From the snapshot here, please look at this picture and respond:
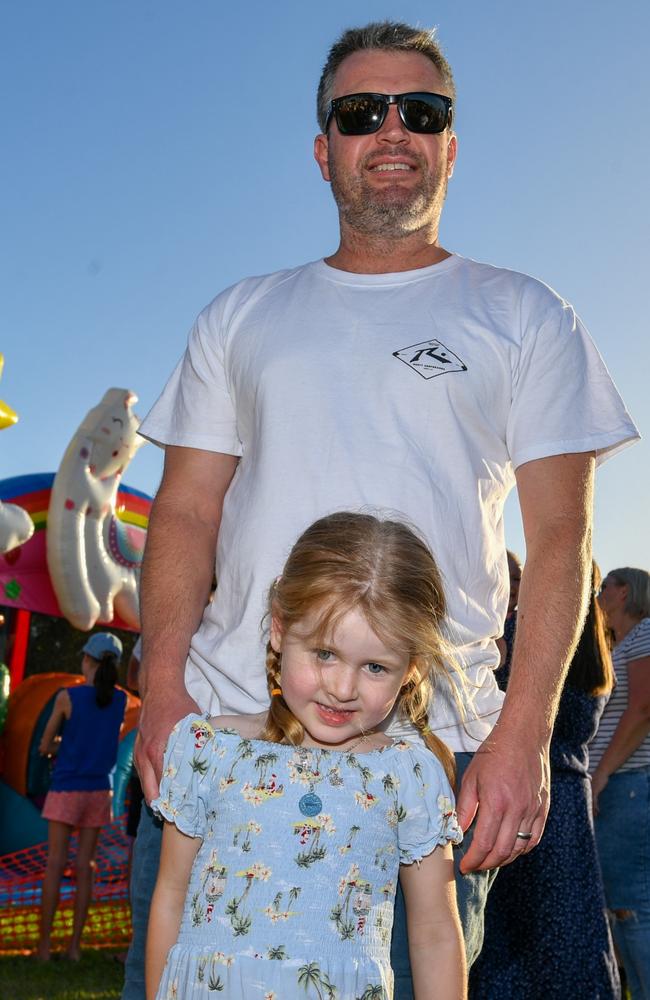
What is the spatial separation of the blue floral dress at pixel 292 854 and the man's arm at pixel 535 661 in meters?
0.08

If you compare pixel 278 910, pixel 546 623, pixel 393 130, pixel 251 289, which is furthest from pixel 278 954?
pixel 393 130

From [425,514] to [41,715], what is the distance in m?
6.65

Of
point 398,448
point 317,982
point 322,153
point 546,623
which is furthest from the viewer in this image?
point 322,153

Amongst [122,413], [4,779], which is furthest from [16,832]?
[122,413]

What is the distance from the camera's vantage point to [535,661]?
185cm

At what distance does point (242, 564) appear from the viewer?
6.87 feet

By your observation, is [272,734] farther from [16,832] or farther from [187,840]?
[16,832]

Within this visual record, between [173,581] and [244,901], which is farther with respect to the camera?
[173,581]

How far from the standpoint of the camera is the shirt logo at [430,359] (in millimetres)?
2033

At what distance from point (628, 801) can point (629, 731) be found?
26 cm

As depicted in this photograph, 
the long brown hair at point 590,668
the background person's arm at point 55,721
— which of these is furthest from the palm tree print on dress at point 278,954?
the background person's arm at point 55,721

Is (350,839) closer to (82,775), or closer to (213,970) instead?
(213,970)

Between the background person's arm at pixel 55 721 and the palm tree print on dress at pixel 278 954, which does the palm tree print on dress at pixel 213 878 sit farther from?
the background person's arm at pixel 55 721

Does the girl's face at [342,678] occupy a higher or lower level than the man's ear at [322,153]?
lower
